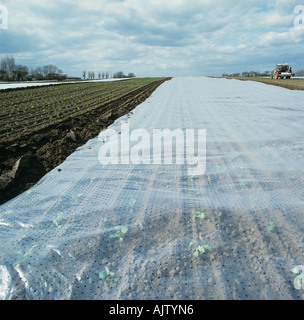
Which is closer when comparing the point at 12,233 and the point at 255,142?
the point at 12,233

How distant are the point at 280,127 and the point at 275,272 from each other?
382 centimetres

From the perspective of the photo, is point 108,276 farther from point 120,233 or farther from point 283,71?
A: point 283,71

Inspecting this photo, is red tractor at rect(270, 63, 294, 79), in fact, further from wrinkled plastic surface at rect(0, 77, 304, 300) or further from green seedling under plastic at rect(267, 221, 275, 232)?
green seedling under plastic at rect(267, 221, 275, 232)

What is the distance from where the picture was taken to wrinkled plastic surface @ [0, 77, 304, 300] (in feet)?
5.09

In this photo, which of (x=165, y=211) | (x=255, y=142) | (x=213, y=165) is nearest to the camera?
(x=165, y=211)

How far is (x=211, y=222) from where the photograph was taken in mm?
2055

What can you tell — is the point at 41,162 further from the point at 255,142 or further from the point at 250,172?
the point at 255,142
